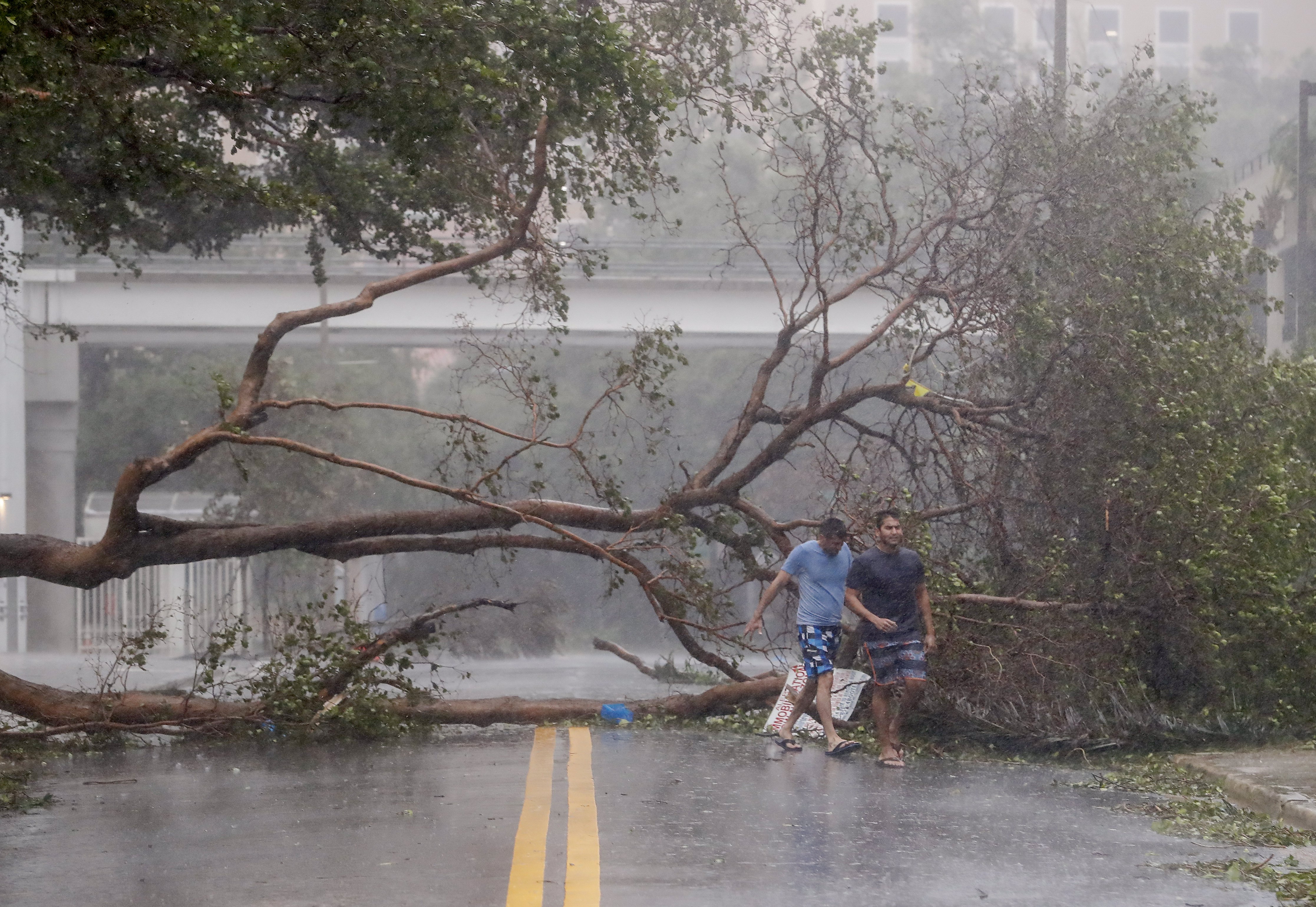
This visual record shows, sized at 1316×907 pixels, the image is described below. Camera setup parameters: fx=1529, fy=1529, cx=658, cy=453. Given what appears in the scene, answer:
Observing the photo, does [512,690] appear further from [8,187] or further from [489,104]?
[489,104]

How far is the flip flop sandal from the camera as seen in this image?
10.3 m

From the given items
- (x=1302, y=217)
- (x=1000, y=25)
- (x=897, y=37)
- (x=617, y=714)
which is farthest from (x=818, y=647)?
(x=897, y=37)

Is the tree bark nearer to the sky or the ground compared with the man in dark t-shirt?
nearer to the ground

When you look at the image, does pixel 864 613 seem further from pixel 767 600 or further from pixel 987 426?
pixel 987 426

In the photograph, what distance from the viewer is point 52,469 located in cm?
3503

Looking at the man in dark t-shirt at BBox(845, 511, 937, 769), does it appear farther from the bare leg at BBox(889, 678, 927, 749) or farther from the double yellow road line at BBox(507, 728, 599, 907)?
the double yellow road line at BBox(507, 728, 599, 907)

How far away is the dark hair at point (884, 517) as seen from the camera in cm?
1026

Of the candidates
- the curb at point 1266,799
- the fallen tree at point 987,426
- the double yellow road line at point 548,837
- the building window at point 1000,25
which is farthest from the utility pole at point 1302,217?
the building window at point 1000,25

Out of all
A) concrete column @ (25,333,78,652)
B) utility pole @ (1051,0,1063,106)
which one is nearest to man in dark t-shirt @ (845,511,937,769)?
utility pole @ (1051,0,1063,106)

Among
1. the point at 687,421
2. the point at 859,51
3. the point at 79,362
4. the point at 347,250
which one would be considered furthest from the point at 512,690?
the point at 687,421

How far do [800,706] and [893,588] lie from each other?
1.17 metres

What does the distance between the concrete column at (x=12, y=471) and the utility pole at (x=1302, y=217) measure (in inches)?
922

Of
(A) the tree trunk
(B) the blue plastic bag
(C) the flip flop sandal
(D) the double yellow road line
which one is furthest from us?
(B) the blue plastic bag

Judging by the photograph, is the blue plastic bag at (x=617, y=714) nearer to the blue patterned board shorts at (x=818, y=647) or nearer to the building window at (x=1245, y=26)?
the blue patterned board shorts at (x=818, y=647)
